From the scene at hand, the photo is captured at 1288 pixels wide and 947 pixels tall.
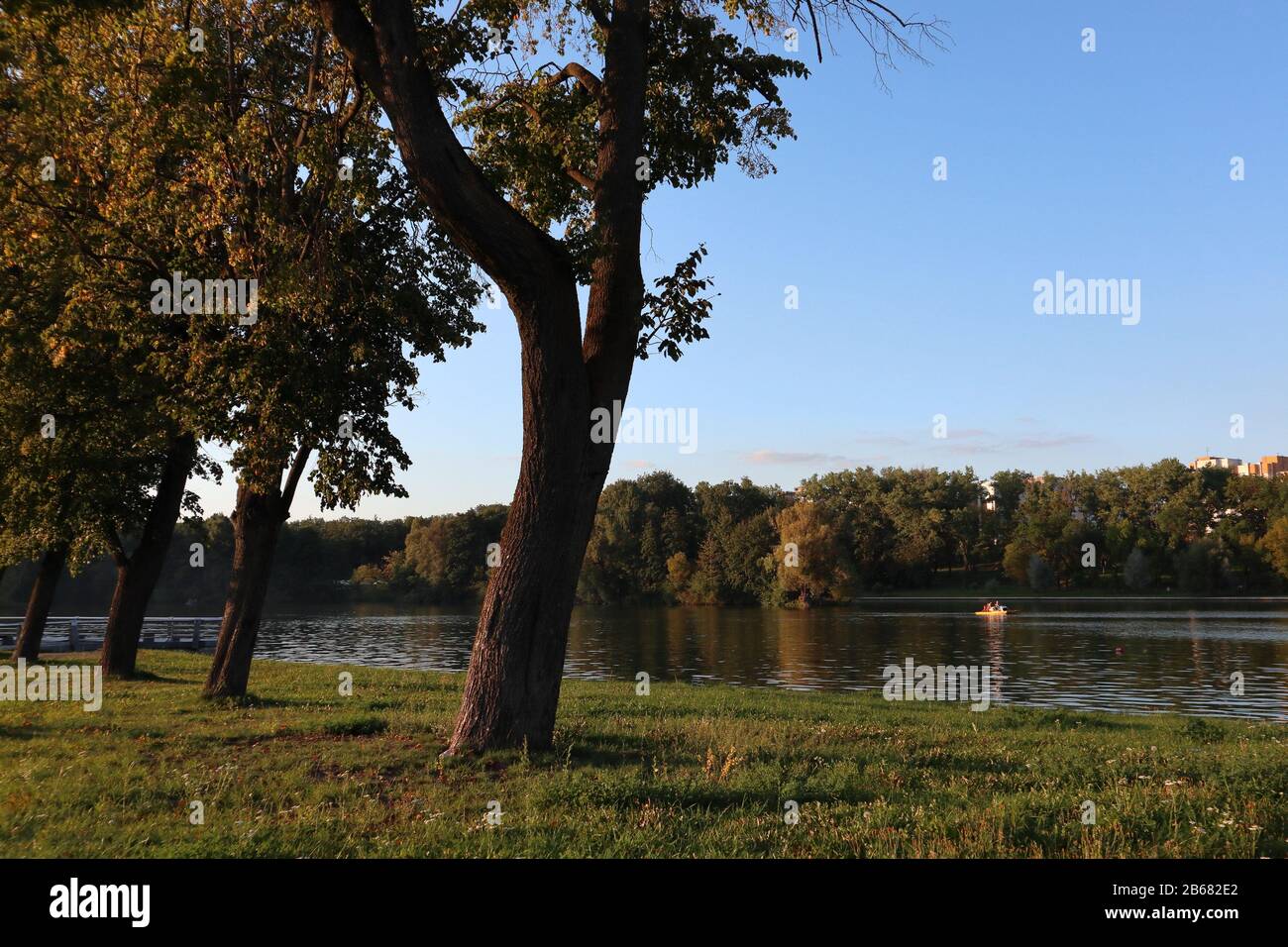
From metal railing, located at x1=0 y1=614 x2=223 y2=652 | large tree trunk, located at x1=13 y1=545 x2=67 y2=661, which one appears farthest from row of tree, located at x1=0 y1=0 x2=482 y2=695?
metal railing, located at x1=0 y1=614 x2=223 y2=652

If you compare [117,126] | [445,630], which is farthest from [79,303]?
[445,630]

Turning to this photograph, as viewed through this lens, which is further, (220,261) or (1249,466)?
(1249,466)

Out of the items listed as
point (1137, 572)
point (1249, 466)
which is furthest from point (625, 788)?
point (1249, 466)

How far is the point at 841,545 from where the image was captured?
96.0 meters

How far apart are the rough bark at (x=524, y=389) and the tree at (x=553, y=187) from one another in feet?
0.05

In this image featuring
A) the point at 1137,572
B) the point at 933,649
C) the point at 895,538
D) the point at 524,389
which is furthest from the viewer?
the point at 895,538

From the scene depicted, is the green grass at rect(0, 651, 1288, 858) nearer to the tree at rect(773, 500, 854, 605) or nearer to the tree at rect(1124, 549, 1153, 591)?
the tree at rect(773, 500, 854, 605)

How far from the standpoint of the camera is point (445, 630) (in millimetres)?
61344

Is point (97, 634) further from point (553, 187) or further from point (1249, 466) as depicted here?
point (1249, 466)

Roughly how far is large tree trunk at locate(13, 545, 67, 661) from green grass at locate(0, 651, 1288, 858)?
14.5 metres

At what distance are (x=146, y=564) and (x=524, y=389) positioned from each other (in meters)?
15.2

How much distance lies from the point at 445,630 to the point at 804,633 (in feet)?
80.4

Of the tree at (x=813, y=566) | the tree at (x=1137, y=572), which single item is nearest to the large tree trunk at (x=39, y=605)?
the tree at (x=813, y=566)

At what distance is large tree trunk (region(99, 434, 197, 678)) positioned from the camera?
2081 centimetres
